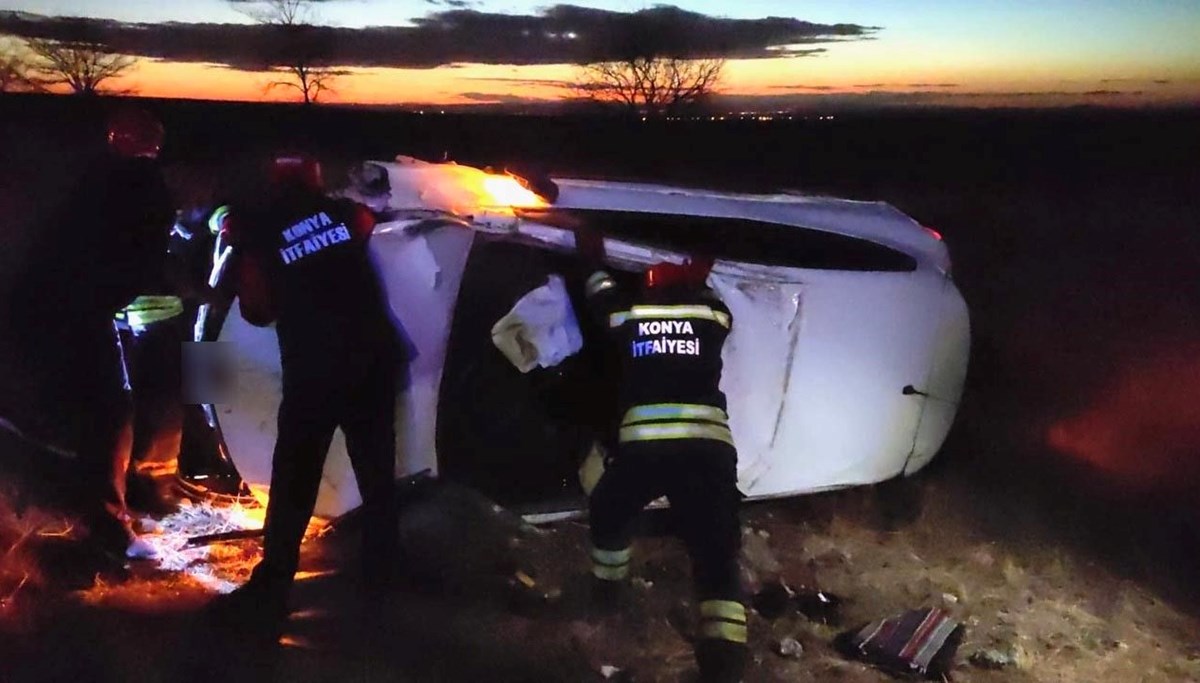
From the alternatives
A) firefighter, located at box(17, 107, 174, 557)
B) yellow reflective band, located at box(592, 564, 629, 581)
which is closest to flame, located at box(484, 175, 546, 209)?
firefighter, located at box(17, 107, 174, 557)

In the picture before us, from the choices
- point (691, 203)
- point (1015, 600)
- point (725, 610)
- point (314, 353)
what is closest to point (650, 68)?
point (691, 203)

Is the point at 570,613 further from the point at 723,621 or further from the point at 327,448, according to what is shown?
the point at 327,448

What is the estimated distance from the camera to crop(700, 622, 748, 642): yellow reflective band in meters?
2.01

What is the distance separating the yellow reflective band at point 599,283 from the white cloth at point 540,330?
A: 5 centimetres

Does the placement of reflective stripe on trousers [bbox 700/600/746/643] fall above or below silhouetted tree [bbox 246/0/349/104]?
below

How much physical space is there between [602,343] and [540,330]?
0.13 meters

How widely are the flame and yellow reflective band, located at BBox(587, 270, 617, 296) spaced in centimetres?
19

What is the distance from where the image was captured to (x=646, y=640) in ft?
6.74

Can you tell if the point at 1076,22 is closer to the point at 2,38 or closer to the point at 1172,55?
the point at 1172,55

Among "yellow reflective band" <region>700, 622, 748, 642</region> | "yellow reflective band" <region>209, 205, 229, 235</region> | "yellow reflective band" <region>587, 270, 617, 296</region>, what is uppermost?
"yellow reflective band" <region>209, 205, 229, 235</region>

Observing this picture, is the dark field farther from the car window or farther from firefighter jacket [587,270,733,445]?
firefighter jacket [587,270,733,445]

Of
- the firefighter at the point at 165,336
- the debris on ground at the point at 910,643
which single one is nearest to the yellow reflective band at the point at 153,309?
the firefighter at the point at 165,336

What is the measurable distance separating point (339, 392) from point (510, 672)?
2.17 ft

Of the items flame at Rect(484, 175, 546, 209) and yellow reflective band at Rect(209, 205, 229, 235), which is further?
flame at Rect(484, 175, 546, 209)
